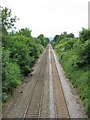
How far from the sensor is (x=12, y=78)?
66.1 ft

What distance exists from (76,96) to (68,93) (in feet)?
3.68

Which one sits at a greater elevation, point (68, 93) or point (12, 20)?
point (12, 20)

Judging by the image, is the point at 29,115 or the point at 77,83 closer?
the point at 29,115

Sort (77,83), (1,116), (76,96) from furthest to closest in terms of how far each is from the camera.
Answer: (77,83) < (76,96) < (1,116)

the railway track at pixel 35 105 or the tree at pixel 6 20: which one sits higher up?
the tree at pixel 6 20

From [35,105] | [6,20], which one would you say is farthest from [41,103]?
[6,20]

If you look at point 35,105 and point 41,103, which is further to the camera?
point 41,103

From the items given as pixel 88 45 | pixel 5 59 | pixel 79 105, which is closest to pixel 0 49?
pixel 5 59

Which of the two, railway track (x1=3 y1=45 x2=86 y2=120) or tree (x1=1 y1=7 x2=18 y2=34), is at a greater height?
tree (x1=1 y1=7 x2=18 y2=34)

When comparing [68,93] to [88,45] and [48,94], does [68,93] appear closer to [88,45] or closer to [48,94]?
[48,94]

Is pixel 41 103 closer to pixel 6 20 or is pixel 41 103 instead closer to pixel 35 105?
pixel 35 105

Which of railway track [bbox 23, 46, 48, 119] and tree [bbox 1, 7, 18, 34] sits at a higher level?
tree [bbox 1, 7, 18, 34]

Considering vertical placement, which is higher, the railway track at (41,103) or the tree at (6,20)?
the tree at (6,20)

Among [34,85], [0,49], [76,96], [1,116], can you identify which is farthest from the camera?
[34,85]
